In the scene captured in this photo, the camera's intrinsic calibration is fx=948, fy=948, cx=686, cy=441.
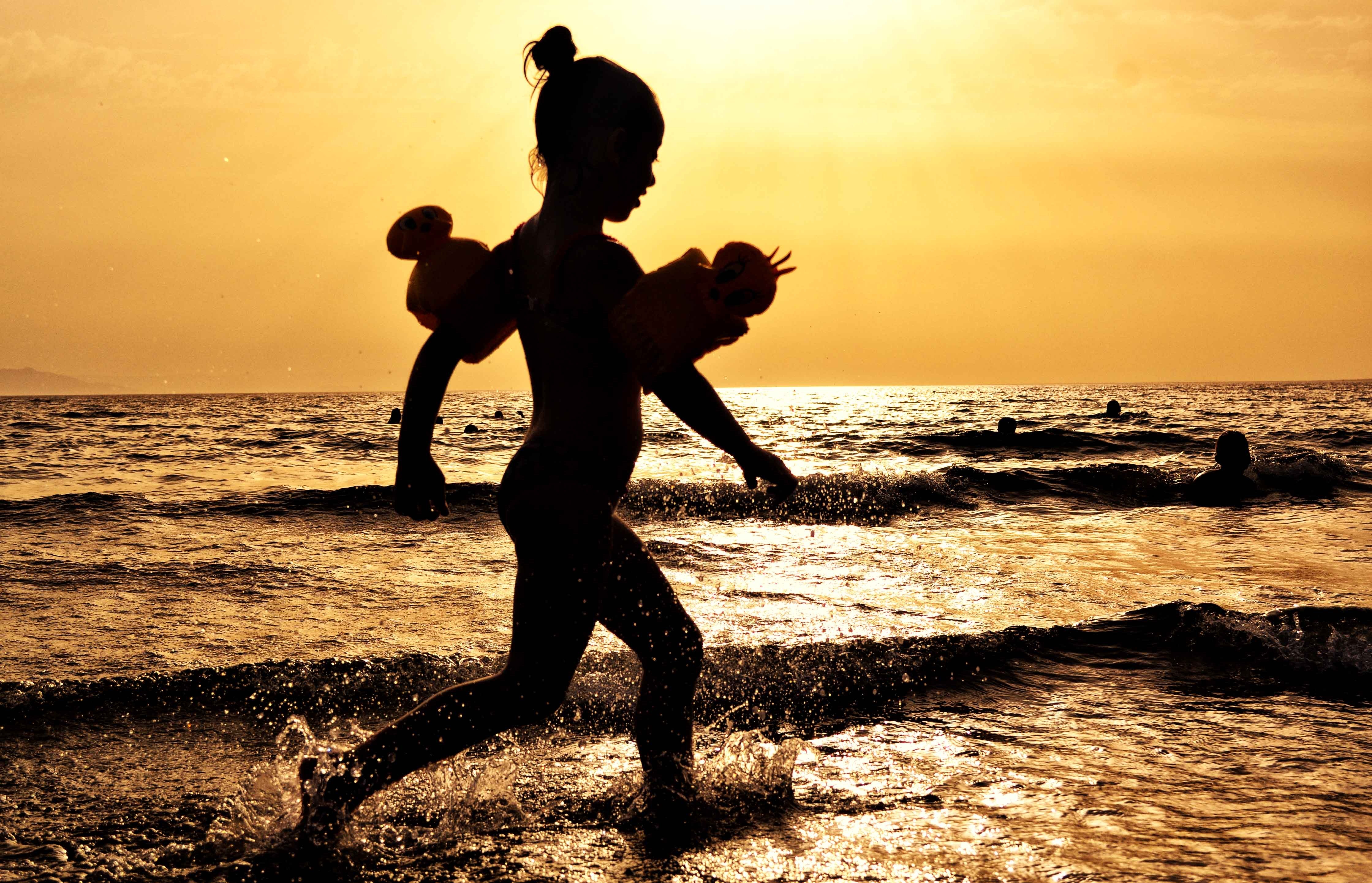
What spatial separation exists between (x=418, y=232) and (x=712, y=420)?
1.07 metres

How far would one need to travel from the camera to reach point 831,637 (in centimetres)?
484

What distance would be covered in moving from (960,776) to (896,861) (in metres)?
0.72

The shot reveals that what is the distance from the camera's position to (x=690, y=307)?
6.65 feet

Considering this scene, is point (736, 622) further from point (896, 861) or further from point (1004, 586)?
point (896, 861)

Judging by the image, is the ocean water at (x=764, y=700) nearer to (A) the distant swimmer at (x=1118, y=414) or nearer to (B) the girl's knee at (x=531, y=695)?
(B) the girl's knee at (x=531, y=695)

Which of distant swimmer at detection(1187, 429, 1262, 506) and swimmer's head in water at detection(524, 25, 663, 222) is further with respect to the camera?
distant swimmer at detection(1187, 429, 1262, 506)

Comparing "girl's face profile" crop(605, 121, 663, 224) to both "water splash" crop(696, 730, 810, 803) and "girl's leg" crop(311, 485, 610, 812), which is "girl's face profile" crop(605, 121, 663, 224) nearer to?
"girl's leg" crop(311, 485, 610, 812)

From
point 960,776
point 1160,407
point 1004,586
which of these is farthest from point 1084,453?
point 1160,407

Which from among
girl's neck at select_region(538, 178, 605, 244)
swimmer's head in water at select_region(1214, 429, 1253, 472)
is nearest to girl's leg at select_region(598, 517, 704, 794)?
girl's neck at select_region(538, 178, 605, 244)

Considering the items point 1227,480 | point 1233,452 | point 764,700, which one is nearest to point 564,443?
point 764,700

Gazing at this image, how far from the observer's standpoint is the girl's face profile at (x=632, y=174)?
7.39 ft

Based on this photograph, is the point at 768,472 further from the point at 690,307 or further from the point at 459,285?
the point at 459,285

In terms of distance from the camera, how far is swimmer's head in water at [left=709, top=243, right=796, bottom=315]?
2.05 m

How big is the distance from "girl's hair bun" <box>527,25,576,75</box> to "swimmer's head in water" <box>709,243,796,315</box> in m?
0.62
